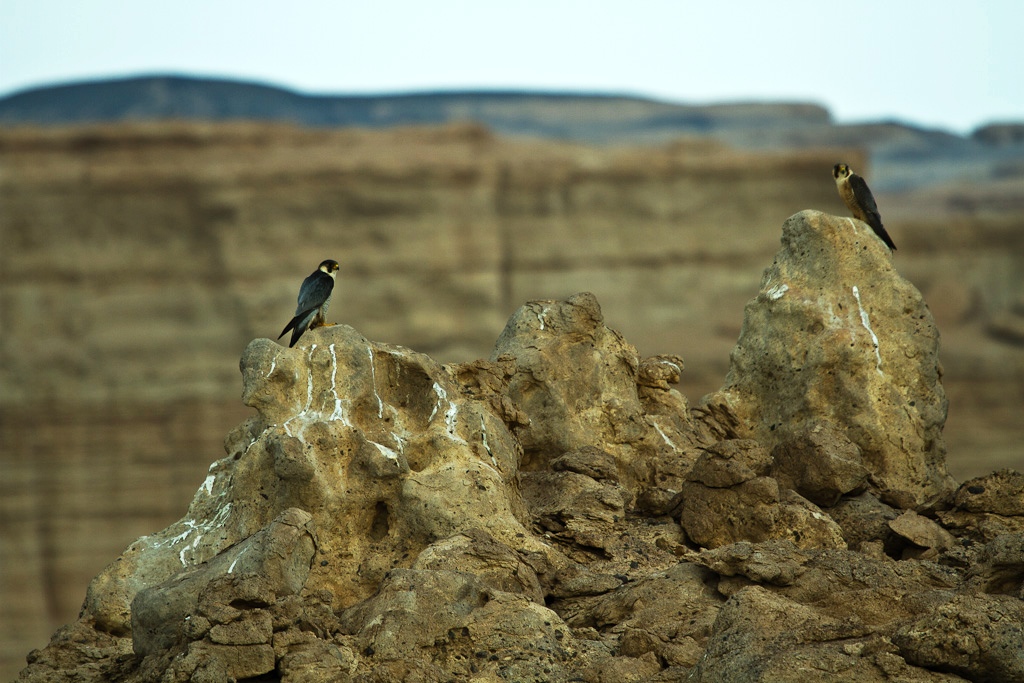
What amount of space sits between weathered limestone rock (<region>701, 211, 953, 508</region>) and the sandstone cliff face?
0.06 feet

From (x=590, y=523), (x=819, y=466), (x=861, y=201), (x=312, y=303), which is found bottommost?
(x=590, y=523)

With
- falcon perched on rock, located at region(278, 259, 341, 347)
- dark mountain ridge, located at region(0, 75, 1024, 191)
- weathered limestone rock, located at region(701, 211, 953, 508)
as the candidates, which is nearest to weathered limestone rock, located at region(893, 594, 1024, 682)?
weathered limestone rock, located at region(701, 211, 953, 508)

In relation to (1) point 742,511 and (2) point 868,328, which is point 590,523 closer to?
(1) point 742,511

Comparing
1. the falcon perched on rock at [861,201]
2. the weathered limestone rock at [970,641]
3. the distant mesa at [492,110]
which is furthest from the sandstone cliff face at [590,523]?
the distant mesa at [492,110]

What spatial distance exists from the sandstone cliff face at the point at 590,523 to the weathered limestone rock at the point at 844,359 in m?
0.02

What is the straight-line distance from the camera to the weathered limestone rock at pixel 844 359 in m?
10.8

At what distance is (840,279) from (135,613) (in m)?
5.69

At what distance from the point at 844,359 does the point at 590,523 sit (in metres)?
2.59

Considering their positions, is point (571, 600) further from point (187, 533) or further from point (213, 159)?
point (213, 159)

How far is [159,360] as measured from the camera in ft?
121

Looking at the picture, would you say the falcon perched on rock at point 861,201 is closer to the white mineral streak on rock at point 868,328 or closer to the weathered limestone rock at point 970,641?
the white mineral streak on rock at point 868,328

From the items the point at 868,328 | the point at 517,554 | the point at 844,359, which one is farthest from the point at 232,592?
the point at 868,328

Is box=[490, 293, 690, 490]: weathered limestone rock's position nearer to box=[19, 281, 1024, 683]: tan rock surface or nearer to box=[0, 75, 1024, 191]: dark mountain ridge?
box=[19, 281, 1024, 683]: tan rock surface

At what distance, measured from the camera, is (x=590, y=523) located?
9320 millimetres
